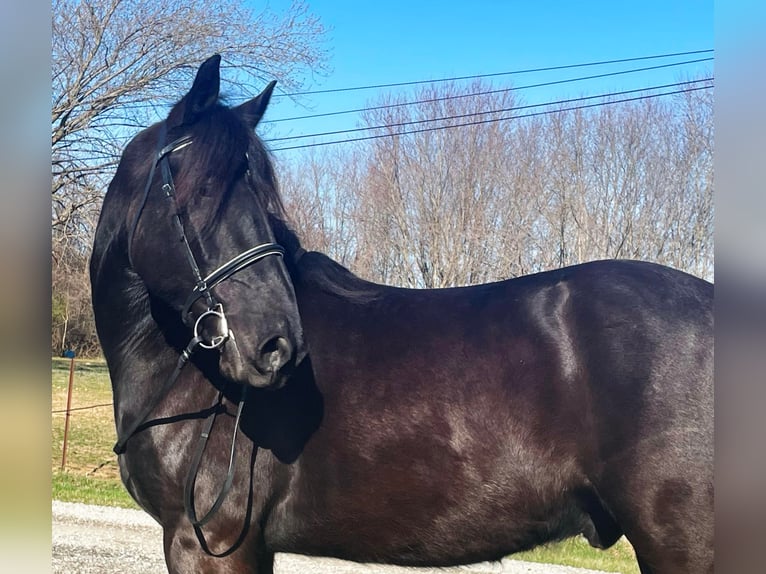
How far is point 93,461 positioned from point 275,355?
707 centimetres

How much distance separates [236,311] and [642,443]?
4.59ft

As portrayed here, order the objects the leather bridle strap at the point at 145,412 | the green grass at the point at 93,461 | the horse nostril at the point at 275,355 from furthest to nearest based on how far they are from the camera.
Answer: the green grass at the point at 93,461
the leather bridle strap at the point at 145,412
the horse nostril at the point at 275,355

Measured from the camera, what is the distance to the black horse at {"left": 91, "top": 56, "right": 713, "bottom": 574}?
211 centimetres

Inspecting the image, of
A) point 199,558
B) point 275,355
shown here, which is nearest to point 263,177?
point 275,355

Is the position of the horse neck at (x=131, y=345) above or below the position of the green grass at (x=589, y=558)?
above

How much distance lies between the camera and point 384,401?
7.45 ft

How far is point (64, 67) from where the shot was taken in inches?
224

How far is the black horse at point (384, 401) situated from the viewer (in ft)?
6.92

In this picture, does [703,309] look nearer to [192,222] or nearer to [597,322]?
[597,322]

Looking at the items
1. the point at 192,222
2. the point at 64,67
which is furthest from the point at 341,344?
the point at 64,67

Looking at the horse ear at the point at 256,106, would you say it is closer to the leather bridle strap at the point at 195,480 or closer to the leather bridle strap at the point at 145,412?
the leather bridle strap at the point at 145,412

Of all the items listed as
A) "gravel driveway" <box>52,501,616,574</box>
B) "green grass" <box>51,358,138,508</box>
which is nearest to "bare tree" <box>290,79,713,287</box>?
"gravel driveway" <box>52,501,616,574</box>
